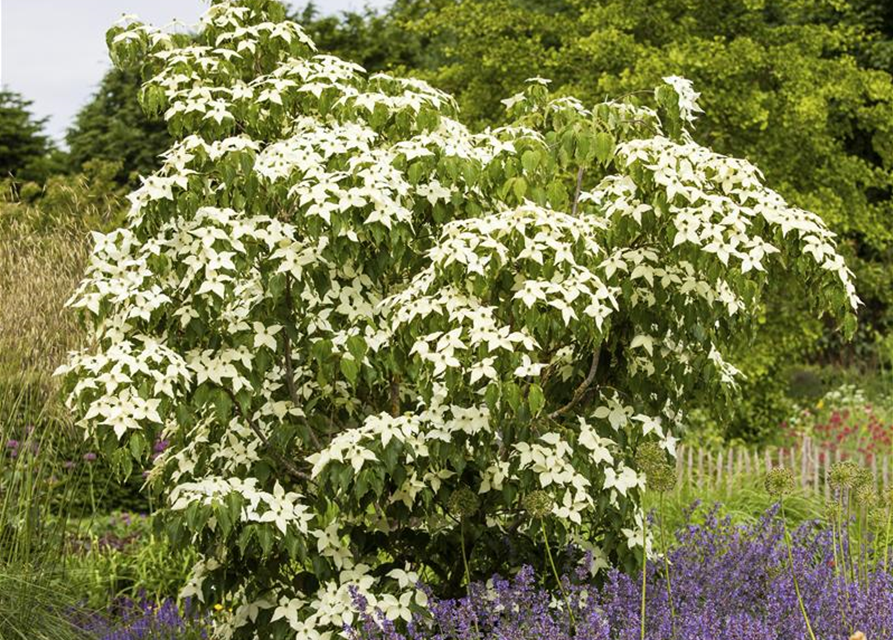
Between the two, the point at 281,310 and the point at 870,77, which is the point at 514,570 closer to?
the point at 281,310

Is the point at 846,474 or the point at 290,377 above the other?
the point at 290,377

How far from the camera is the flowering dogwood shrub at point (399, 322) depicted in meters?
4.12

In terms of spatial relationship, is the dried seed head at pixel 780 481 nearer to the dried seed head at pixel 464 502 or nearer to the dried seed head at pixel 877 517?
the dried seed head at pixel 877 517

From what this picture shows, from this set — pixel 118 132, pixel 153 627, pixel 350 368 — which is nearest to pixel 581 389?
pixel 350 368

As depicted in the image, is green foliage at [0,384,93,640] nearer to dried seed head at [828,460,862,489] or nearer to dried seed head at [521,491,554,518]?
dried seed head at [521,491,554,518]

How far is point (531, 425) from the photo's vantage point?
445 centimetres

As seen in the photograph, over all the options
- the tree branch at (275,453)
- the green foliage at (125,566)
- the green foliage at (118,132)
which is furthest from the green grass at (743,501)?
the green foliage at (118,132)

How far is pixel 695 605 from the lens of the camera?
14.4 ft

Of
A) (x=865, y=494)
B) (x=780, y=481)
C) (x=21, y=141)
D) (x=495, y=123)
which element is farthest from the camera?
(x=21, y=141)

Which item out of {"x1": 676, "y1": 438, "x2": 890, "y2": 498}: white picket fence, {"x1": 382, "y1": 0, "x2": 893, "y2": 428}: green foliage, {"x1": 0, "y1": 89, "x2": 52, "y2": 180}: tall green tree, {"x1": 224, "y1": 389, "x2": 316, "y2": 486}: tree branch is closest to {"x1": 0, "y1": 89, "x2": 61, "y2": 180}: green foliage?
{"x1": 0, "y1": 89, "x2": 52, "y2": 180}: tall green tree

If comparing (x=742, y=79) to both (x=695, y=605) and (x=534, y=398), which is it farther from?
(x=534, y=398)

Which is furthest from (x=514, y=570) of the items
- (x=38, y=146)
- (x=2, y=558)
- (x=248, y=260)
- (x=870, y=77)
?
(x=38, y=146)

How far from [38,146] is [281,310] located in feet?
58.0

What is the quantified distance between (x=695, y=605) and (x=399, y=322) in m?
1.52
